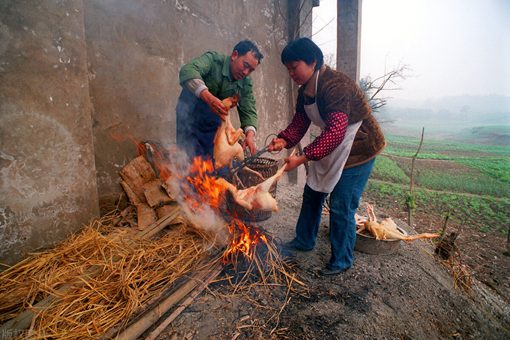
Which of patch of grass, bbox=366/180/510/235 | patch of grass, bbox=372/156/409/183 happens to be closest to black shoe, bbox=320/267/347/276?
patch of grass, bbox=366/180/510/235

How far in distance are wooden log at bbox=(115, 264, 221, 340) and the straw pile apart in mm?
101

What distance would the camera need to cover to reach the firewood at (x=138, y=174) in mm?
3852

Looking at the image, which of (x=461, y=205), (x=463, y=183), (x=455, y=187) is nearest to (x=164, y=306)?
(x=461, y=205)

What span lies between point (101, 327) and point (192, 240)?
1.21m

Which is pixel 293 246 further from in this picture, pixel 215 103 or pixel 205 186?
pixel 215 103

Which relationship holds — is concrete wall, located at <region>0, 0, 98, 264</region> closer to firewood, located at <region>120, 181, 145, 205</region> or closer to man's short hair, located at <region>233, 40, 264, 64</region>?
firewood, located at <region>120, 181, 145, 205</region>

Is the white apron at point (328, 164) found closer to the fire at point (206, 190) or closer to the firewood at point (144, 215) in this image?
the fire at point (206, 190)

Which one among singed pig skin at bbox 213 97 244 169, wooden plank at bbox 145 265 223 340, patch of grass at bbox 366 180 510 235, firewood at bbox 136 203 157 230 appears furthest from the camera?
patch of grass at bbox 366 180 510 235

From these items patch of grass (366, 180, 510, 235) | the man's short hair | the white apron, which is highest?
the man's short hair

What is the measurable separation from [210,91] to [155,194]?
5.41 ft

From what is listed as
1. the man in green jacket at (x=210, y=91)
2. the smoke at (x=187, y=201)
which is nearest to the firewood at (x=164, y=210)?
the smoke at (x=187, y=201)

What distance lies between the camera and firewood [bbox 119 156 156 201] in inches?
152

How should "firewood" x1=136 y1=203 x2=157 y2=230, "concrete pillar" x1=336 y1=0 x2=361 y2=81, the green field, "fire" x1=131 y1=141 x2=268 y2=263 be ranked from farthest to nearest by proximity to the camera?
the green field → "concrete pillar" x1=336 y1=0 x2=361 y2=81 → "firewood" x1=136 y1=203 x2=157 y2=230 → "fire" x1=131 y1=141 x2=268 y2=263

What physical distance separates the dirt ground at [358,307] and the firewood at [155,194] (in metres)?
1.63
